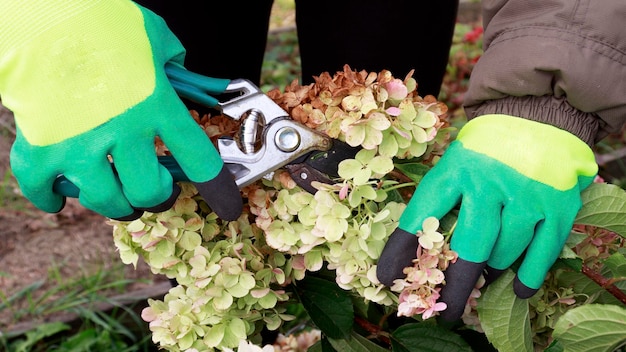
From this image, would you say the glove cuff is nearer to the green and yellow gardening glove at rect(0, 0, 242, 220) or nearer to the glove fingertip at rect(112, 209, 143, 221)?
the green and yellow gardening glove at rect(0, 0, 242, 220)


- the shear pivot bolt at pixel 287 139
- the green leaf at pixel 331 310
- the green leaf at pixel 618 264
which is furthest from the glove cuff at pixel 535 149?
the green leaf at pixel 331 310

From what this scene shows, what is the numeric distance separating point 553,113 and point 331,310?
501 mm

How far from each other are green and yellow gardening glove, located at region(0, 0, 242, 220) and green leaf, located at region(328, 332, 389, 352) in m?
0.39

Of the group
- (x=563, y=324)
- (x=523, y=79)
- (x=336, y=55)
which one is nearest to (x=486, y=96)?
(x=523, y=79)

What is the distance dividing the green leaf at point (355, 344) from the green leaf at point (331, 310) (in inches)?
1.1

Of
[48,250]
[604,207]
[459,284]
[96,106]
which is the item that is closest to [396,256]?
[459,284]

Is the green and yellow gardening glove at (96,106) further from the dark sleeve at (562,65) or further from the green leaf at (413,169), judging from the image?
the dark sleeve at (562,65)

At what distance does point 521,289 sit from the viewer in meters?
1.10

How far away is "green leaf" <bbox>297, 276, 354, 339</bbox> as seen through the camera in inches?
49.1

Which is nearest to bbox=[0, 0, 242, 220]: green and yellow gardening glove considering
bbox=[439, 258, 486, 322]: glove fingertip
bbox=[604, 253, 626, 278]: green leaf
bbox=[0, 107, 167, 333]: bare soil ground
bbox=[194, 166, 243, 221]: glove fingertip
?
bbox=[194, 166, 243, 221]: glove fingertip

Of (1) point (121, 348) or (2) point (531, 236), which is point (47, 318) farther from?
(2) point (531, 236)

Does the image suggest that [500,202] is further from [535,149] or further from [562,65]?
[562,65]

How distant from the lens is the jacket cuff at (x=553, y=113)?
44.0 inches

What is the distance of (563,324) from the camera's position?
3.44ft
